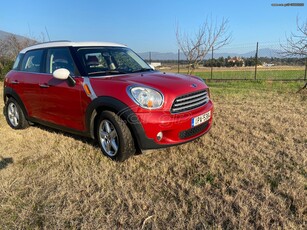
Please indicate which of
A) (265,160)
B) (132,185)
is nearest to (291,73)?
(265,160)

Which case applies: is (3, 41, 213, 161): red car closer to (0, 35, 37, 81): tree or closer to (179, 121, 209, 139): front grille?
(179, 121, 209, 139): front grille

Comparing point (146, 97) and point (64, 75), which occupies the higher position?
point (64, 75)

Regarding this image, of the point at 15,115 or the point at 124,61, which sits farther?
the point at 15,115

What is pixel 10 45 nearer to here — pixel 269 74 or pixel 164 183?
pixel 269 74

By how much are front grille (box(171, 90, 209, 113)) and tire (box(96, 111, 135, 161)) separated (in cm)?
65

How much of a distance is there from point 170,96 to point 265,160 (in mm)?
1433

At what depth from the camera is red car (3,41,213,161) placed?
3459 mm

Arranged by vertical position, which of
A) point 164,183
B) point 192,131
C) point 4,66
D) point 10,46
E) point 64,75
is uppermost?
point 10,46

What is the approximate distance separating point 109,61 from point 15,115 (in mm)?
2481

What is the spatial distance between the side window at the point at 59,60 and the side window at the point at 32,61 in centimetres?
28

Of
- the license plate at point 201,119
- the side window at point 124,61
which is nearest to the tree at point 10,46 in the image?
the side window at point 124,61

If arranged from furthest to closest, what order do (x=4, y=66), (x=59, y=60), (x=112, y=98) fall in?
1. (x=4, y=66)
2. (x=59, y=60)
3. (x=112, y=98)

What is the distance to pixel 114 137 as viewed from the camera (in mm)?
3736

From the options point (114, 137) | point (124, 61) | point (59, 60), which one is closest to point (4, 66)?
point (59, 60)
